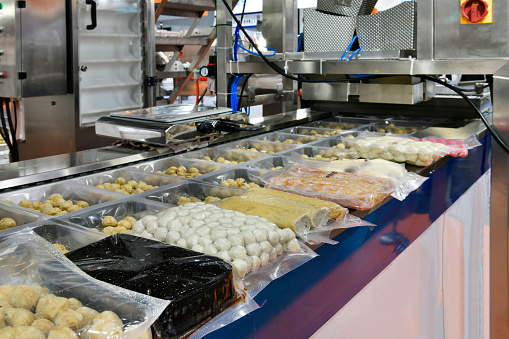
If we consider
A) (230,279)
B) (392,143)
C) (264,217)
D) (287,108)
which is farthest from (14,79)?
(230,279)

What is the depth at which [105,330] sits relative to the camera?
67cm

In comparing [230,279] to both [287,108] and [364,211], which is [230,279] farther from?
[287,108]

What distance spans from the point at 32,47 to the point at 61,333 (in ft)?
12.4

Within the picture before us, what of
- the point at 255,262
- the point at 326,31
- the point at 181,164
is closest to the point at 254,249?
the point at 255,262

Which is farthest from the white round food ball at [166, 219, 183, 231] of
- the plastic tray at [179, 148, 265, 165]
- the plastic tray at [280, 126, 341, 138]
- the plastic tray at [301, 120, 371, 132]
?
the plastic tray at [301, 120, 371, 132]

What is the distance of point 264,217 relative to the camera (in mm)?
1212

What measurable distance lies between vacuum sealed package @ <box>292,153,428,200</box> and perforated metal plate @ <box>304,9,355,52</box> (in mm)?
858

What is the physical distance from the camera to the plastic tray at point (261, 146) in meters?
2.27

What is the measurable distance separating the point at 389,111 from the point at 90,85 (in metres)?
2.66

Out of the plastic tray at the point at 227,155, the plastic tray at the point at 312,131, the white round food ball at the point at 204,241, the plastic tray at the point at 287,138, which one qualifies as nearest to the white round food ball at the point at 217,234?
the white round food ball at the point at 204,241

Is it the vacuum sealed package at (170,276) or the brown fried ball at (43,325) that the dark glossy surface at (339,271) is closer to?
the vacuum sealed package at (170,276)

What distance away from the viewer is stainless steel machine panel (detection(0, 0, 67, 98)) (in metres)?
3.82

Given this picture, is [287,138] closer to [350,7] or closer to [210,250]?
[350,7]

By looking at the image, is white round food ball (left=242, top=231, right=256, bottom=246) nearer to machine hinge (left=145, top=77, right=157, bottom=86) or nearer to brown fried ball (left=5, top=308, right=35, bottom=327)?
brown fried ball (left=5, top=308, right=35, bottom=327)
